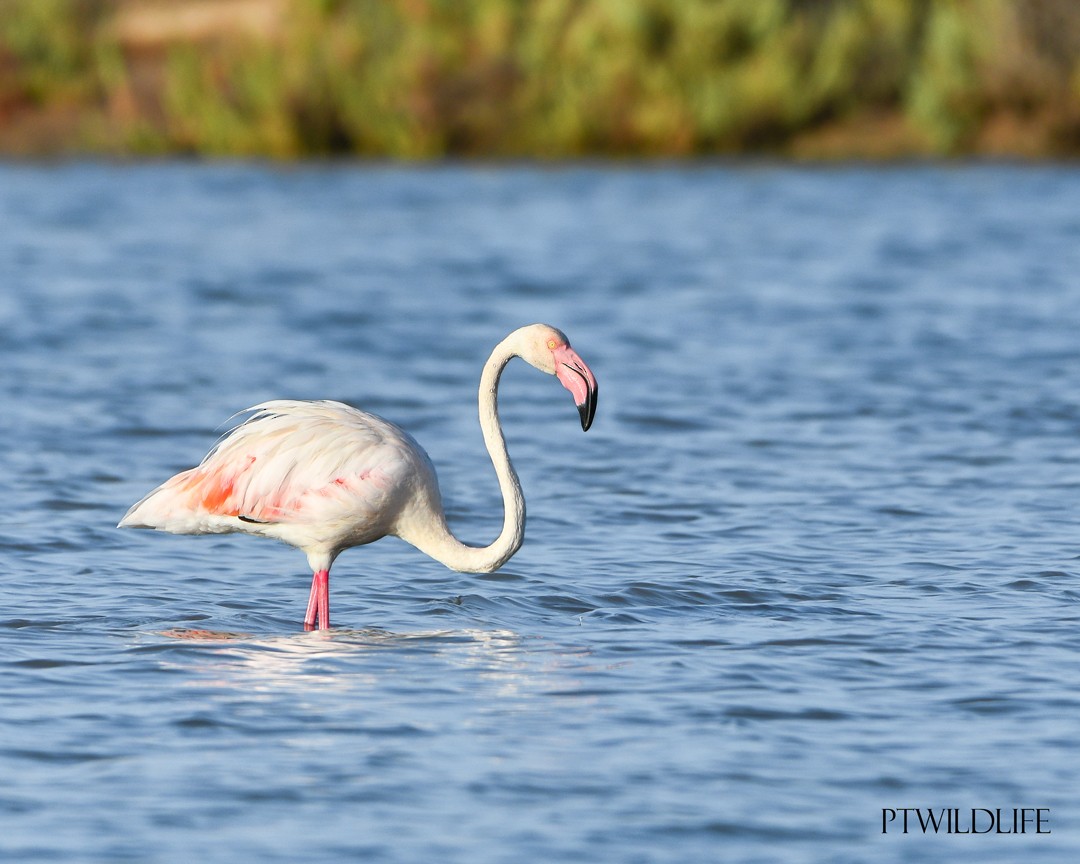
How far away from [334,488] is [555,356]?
99 centimetres

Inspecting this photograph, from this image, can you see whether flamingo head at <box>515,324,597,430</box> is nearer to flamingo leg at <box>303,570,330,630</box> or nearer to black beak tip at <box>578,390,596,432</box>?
black beak tip at <box>578,390,596,432</box>

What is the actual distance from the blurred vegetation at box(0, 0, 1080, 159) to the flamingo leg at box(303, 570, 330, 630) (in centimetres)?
2377

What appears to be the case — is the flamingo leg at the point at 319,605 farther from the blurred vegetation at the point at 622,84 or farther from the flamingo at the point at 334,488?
the blurred vegetation at the point at 622,84

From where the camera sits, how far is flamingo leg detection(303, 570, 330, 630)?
7.49 meters

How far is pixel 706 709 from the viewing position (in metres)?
6.40

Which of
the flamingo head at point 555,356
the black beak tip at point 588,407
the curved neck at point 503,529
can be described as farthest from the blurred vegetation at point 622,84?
the black beak tip at point 588,407

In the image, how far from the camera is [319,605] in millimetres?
7598

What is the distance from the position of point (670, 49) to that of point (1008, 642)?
81.3 feet

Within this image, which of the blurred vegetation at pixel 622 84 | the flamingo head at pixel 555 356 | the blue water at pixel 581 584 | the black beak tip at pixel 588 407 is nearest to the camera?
the blue water at pixel 581 584

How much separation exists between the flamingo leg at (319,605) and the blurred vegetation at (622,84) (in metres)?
23.8

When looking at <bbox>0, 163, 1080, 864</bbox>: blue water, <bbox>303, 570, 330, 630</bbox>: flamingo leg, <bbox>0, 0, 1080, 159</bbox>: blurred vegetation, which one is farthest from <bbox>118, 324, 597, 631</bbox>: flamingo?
<bbox>0, 0, 1080, 159</bbox>: blurred vegetation

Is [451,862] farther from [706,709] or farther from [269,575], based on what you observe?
[269,575]

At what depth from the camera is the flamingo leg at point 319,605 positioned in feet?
24.6

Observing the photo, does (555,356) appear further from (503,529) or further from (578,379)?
(503,529)
